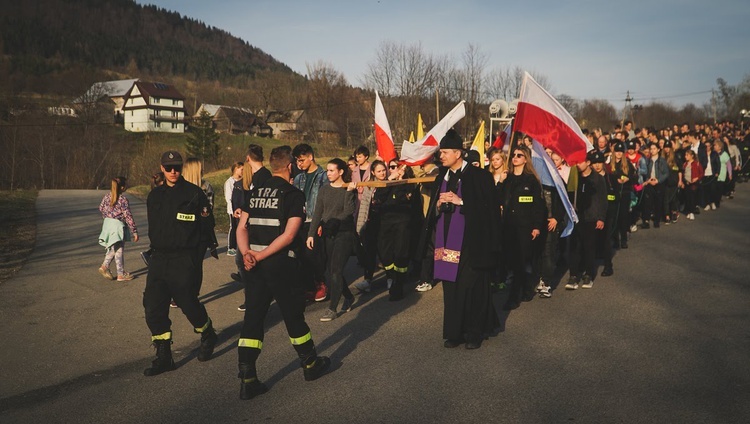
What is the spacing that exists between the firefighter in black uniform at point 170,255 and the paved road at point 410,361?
1.43ft

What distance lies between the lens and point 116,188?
32.4ft

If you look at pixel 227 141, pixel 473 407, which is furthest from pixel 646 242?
pixel 227 141

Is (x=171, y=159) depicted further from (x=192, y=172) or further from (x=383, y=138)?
(x=383, y=138)

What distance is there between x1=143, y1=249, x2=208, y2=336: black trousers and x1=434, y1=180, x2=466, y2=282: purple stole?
2.46m

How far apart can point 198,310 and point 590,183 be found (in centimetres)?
598

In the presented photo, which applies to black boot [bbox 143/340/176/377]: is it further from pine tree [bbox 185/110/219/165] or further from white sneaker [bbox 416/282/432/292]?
pine tree [bbox 185/110/219/165]

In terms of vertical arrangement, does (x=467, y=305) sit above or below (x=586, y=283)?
above

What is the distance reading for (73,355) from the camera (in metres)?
6.56

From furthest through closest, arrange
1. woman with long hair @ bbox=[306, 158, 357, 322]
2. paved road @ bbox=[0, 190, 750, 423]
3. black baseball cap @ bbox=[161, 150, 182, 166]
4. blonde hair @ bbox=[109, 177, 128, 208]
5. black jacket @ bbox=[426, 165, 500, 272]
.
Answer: blonde hair @ bbox=[109, 177, 128, 208] < woman with long hair @ bbox=[306, 158, 357, 322] < black jacket @ bbox=[426, 165, 500, 272] < black baseball cap @ bbox=[161, 150, 182, 166] < paved road @ bbox=[0, 190, 750, 423]

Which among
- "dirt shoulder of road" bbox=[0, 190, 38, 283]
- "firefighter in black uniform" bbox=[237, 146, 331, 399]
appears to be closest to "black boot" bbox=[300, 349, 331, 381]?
"firefighter in black uniform" bbox=[237, 146, 331, 399]

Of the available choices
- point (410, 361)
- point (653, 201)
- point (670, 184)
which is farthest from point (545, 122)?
point (670, 184)

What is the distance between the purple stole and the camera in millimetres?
6473

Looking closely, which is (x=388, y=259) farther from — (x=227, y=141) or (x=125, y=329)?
(x=227, y=141)

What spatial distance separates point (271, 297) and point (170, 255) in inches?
48.7
